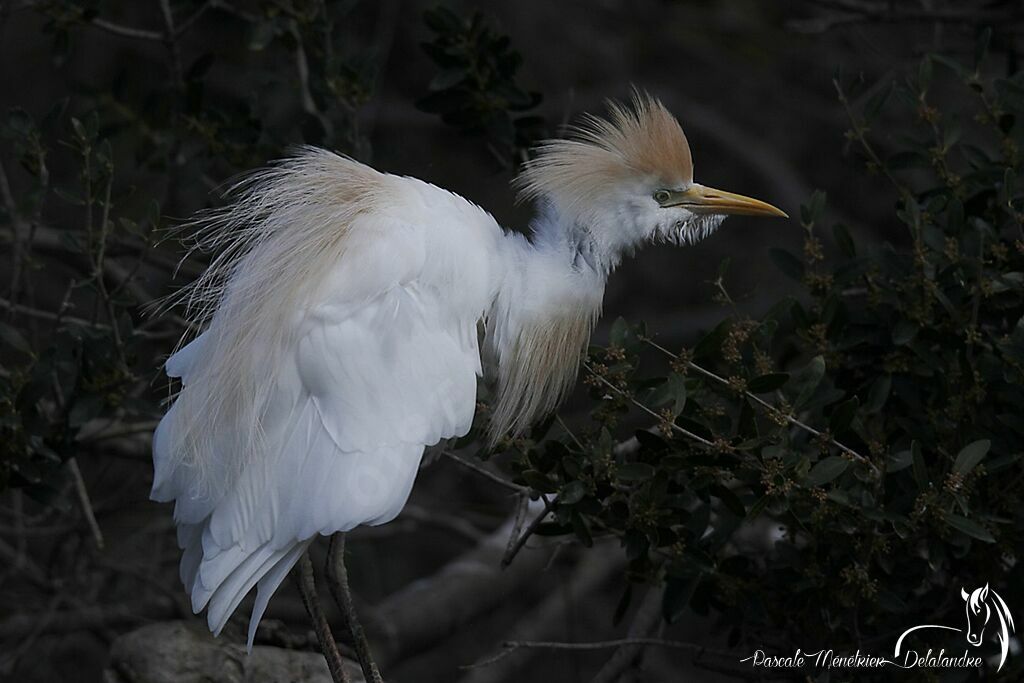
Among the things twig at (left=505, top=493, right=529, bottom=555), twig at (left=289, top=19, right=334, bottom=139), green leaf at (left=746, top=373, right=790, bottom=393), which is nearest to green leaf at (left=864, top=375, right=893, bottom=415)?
green leaf at (left=746, top=373, right=790, bottom=393)

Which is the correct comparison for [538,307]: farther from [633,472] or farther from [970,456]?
[970,456]

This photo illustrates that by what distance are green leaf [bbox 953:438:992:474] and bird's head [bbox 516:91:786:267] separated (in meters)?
0.59

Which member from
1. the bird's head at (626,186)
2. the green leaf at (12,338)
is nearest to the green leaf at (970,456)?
the bird's head at (626,186)

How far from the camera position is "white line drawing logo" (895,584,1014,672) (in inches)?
87.4

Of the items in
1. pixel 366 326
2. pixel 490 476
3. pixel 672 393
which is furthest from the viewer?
pixel 490 476

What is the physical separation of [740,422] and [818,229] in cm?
275

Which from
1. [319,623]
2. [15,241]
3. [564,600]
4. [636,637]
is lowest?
[564,600]

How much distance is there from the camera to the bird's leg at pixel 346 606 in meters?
2.35

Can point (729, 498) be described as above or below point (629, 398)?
below

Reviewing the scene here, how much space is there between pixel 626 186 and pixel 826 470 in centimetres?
68

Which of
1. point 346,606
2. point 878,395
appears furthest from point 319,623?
point 878,395

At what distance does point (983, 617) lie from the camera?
2256 millimetres

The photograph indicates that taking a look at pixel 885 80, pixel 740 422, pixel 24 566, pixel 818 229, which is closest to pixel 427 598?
pixel 24 566

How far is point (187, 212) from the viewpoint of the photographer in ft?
10.5
